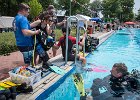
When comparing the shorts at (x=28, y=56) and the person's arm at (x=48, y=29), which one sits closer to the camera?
the shorts at (x=28, y=56)

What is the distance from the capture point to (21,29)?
5.41 m

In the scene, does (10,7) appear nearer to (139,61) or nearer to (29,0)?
(29,0)

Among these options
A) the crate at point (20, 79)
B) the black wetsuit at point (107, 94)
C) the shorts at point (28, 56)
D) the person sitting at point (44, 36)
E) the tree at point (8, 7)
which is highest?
the tree at point (8, 7)

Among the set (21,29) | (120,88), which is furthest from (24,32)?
(120,88)

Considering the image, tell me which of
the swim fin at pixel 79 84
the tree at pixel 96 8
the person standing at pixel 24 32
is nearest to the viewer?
the swim fin at pixel 79 84

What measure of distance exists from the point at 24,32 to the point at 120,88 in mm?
2143

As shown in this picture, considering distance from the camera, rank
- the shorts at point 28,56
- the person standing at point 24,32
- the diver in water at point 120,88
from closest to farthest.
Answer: the diver in water at point 120,88 → the person standing at point 24,32 → the shorts at point 28,56

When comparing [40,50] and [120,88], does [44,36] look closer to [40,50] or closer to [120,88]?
[40,50]

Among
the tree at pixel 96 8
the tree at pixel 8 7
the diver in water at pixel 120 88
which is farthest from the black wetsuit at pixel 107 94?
the tree at pixel 8 7

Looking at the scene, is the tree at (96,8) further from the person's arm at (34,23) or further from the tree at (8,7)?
the person's arm at (34,23)

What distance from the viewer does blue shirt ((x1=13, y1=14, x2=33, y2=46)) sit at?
536cm

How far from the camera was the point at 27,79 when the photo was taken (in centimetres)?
480

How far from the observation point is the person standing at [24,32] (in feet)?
17.6

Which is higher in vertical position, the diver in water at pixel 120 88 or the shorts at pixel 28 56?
the shorts at pixel 28 56
